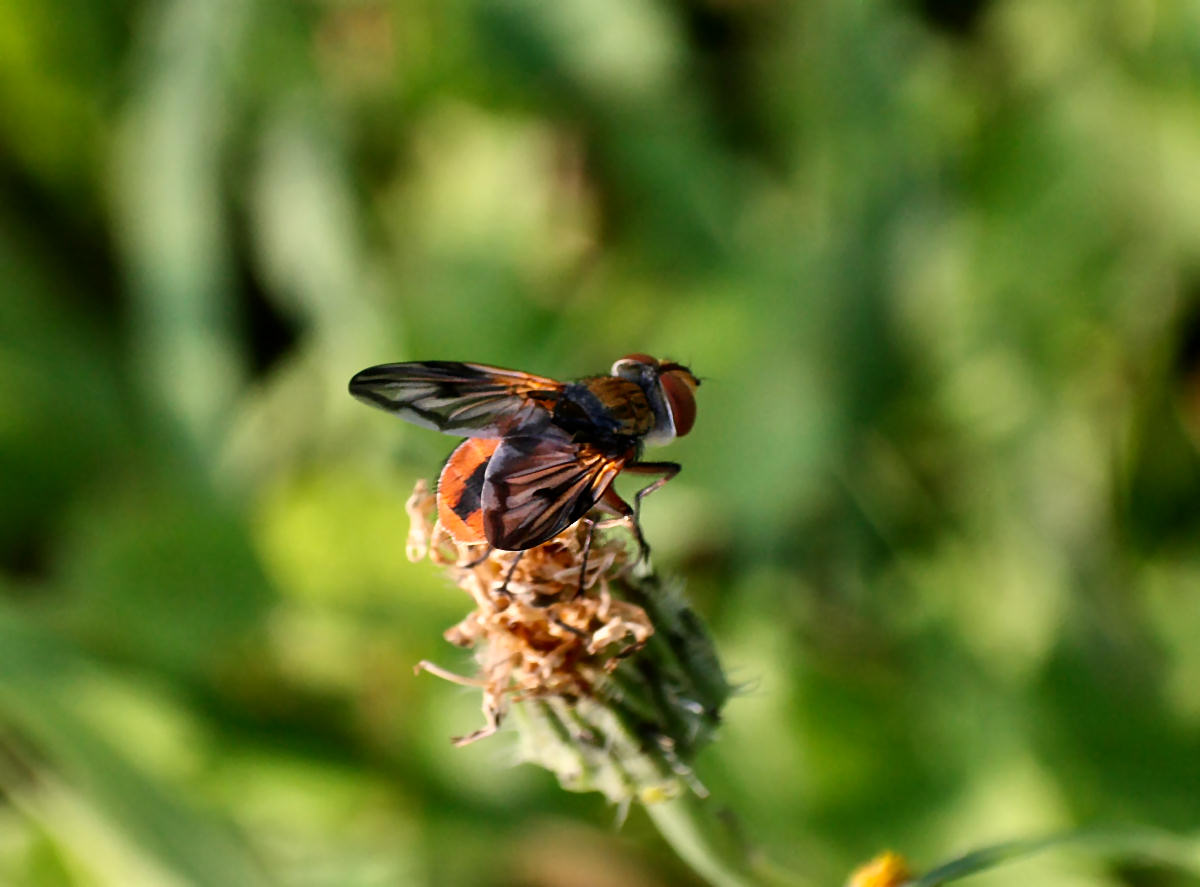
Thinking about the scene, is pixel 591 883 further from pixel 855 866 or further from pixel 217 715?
pixel 217 715

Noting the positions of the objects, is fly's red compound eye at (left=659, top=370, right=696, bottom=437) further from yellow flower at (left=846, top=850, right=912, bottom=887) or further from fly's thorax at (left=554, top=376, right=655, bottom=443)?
yellow flower at (left=846, top=850, right=912, bottom=887)

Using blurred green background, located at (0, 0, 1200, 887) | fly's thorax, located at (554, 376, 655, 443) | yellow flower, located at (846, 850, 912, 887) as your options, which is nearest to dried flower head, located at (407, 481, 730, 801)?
fly's thorax, located at (554, 376, 655, 443)

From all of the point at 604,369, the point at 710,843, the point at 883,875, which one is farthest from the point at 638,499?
the point at 604,369

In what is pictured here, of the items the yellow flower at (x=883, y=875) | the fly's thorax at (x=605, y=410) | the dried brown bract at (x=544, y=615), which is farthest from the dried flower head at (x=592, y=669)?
the yellow flower at (x=883, y=875)

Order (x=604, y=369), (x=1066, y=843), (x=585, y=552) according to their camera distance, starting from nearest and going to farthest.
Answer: (x=585, y=552) < (x=1066, y=843) < (x=604, y=369)

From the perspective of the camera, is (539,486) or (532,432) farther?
(532,432)

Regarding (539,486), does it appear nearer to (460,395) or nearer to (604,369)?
(460,395)
